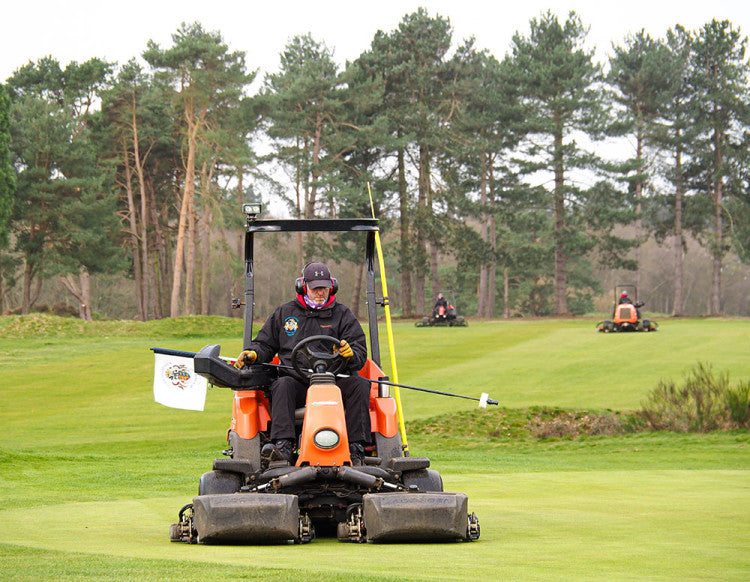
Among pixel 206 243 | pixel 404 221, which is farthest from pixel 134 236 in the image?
pixel 404 221

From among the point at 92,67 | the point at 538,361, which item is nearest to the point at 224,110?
the point at 92,67

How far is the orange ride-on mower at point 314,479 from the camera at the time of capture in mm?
6781

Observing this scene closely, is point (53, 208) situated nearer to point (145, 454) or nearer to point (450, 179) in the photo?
point (450, 179)

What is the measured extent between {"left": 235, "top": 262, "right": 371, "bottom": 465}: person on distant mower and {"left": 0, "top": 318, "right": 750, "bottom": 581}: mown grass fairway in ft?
3.50

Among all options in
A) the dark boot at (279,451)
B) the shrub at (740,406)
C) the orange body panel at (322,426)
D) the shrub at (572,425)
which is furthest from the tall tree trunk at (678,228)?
the orange body panel at (322,426)

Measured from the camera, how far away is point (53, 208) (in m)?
55.7

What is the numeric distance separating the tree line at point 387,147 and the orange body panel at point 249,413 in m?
43.8

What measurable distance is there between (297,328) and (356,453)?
1.17 meters

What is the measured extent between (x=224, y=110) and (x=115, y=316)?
36.2 meters

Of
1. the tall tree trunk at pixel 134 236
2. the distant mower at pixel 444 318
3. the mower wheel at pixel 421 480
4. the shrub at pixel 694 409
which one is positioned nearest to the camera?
the mower wheel at pixel 421 480

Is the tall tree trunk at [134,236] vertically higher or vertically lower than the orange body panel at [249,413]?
higher

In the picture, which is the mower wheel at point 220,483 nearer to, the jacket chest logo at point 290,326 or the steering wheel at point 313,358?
the steering wheel at point 313,358

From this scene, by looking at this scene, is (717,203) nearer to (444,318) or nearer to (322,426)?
(444,318)

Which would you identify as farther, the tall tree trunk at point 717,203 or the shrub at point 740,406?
the tall tree trunk at point 717,203
